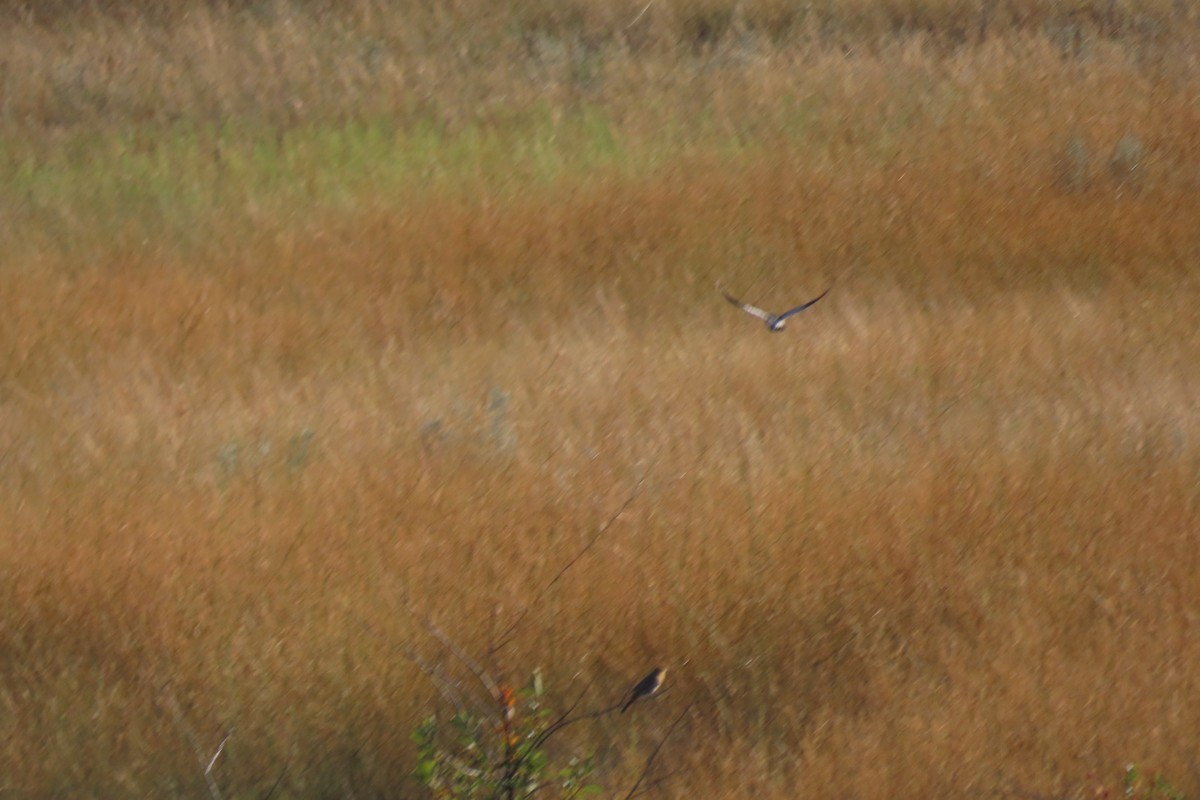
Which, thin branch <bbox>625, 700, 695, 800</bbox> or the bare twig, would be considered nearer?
thin branch <bbox>625, 700, 695, 800</bbox>

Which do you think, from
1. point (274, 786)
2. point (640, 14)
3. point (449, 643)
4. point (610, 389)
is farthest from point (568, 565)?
point (640, 14)

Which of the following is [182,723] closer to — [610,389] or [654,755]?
[654,755]

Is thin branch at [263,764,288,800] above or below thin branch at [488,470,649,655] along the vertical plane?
below

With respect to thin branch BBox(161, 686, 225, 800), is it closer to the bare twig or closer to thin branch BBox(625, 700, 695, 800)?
thin branch BBox(625, 700, 695, 800)

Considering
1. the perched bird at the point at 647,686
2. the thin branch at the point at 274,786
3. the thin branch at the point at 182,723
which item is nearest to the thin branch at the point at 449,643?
the perched bird at the point at 647,686

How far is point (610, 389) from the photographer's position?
656 centimetres

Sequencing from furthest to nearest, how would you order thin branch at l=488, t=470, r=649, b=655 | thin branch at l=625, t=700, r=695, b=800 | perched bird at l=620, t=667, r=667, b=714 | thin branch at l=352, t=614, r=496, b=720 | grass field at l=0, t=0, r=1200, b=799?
thin branch at l=488, t=470, r=649, b=655, grass field at l=0, t=0, r=1200, b=799, thin branch at l=352, t=614, r=496, b=720, thin branch at l=625, t=700, r=695, b=800, perched bird at l=620, t=667, r=667, b=714

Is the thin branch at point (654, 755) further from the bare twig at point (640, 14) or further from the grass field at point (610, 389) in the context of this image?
the bare twig at point (640, 14)

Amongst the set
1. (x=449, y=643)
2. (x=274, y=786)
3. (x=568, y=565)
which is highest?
(x=449, y=643)

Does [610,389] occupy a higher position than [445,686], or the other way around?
[445,686]

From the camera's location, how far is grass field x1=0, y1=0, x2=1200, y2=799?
4.43 m

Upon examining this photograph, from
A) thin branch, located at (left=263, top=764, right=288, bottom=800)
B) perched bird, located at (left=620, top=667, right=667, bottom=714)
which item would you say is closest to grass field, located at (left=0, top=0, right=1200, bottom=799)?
thin branch, located at (left=263, top=764, right=288, bottom=800)

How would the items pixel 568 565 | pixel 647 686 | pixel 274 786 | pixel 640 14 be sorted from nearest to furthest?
pixel 647 686
pixel 274 786
pixel 568 565
pixel 640 14

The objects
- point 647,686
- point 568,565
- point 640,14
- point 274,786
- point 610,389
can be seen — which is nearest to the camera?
point 647,686
